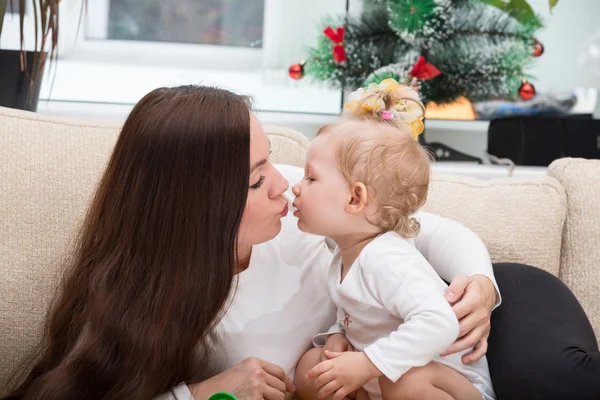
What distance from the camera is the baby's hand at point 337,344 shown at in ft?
4.33

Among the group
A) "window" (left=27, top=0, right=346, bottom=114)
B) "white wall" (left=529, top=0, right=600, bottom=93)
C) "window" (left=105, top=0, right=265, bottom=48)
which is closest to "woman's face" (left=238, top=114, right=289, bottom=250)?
"window" (left=27, top=0, right=346, bottom=114)

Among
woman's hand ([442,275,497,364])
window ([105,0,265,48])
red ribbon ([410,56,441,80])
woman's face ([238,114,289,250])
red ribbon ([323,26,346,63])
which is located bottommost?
woman's hand ([442,275,497,364])

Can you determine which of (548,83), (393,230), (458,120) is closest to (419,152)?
(393,230)

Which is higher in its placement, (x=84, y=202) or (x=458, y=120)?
(x=458, y=120)

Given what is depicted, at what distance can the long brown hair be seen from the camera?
4.02 feet

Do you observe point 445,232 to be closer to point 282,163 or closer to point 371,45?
point 282,163

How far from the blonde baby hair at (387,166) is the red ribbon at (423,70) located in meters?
0.98

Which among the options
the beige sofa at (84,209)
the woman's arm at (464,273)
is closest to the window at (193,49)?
the beige sofa at (84,209)

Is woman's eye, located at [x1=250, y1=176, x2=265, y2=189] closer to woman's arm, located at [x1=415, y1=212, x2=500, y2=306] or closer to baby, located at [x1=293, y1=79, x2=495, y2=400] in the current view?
baby, located at [x1=293, y1=79, x2=495, y2=400]

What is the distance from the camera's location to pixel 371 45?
7.87 feet

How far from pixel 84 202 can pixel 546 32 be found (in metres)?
2.09

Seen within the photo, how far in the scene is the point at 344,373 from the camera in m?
1.19

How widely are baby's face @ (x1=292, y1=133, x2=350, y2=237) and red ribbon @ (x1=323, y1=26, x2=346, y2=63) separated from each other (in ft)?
3.45

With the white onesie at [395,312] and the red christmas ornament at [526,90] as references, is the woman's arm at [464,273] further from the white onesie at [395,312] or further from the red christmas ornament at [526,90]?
the red christmas ornament at [526,90]
